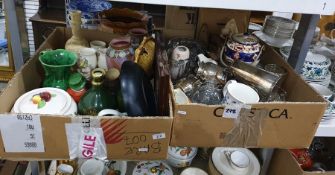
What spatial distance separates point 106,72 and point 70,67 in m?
0.09

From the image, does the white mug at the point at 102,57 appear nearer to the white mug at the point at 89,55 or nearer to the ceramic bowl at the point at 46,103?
the white mug at the point at 89,55

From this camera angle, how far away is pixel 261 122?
0.68 metres

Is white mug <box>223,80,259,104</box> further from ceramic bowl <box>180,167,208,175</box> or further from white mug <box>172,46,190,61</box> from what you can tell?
ceramic bowl <box>180,167,208,175</box>

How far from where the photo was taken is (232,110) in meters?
0.66

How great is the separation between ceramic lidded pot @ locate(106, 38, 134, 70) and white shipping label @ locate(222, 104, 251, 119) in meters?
0.30

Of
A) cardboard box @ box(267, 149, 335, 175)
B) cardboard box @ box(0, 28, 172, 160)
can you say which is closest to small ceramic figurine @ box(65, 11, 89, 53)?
cardboard box @ box(0, 28, 172, 160)

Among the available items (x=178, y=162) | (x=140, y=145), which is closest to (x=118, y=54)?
(x=140, y=145)

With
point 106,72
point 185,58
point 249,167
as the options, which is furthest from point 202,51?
point 249,167

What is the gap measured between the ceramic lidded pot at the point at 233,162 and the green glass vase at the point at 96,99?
1.56 feet

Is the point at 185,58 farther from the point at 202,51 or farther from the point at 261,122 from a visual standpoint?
the point at 261,122

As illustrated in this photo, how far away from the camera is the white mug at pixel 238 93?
2.28 feet

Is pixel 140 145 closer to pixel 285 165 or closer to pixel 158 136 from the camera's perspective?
pixel 158 136

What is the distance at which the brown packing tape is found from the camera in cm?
67

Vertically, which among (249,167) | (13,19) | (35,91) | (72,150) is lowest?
(249,167)
